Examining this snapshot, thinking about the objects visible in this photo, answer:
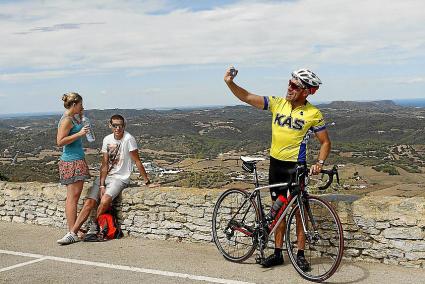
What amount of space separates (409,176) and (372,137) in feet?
148

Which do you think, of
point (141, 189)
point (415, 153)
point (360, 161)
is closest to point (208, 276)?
point (141, 189)

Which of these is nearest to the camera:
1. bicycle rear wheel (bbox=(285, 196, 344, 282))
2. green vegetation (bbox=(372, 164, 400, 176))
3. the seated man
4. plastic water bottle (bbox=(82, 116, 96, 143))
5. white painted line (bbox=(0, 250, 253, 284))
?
bicycle rear wheel (bbox=(285, 196, 344, 282))

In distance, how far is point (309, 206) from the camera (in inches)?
197

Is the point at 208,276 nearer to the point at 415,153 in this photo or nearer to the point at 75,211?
the point at 75,211

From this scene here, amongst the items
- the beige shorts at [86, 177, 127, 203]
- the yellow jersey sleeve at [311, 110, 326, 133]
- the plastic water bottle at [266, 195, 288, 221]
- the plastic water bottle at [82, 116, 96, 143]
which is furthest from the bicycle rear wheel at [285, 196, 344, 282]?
the plastic water bottle at [82, 116, 96, 143]

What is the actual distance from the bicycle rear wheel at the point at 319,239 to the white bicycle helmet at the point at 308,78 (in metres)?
1.15

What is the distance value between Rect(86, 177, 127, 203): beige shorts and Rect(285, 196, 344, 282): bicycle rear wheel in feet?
8.70

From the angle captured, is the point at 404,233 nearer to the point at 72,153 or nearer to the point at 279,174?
the point at 279,174

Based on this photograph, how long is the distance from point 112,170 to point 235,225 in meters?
2.08

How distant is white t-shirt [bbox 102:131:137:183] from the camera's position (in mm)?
6723

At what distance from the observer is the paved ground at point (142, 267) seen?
493 centimetres

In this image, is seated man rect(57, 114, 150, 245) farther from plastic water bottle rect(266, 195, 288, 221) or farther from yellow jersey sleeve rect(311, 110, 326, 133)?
yellow jersey sleeve rect(311, 110, 326, 133)

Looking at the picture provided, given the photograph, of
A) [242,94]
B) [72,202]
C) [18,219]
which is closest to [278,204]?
[242,94]

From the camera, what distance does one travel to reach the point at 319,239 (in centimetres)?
518
